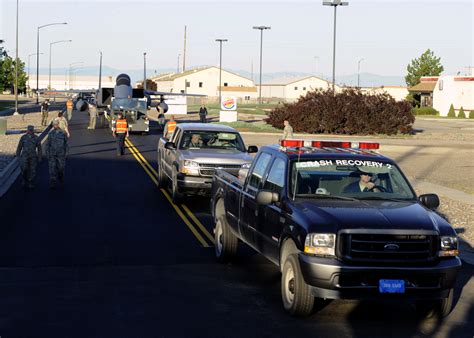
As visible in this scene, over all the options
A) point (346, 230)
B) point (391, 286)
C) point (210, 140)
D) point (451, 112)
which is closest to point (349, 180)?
point (346, 230)

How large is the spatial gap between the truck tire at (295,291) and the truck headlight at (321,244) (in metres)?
0.27

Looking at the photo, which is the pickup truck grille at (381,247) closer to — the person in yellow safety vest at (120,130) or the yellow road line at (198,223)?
the yellow road line at (198,223)

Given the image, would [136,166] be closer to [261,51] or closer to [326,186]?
[326,186]

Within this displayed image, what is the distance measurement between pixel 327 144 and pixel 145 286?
3.11 meters

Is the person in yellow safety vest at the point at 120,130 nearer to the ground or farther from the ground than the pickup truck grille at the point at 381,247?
farther from the ground

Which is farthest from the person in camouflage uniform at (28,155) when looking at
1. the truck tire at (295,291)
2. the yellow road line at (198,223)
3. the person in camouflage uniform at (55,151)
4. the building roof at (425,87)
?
the building roof at (425,87)

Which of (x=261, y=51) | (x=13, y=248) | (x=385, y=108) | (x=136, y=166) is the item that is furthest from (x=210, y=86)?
(x=13, y=248)

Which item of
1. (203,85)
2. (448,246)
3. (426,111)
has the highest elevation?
(203,85)

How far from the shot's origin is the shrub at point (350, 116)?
56656 mm

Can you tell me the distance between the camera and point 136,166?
28969 mm

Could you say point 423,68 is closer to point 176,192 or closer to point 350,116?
point 350,116

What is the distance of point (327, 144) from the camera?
11023 millimetres

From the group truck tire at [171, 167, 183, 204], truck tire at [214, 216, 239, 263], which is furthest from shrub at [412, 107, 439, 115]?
truck tire at [214, 216, 239, 263]

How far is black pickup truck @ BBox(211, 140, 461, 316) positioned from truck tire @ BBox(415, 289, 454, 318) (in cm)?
1
